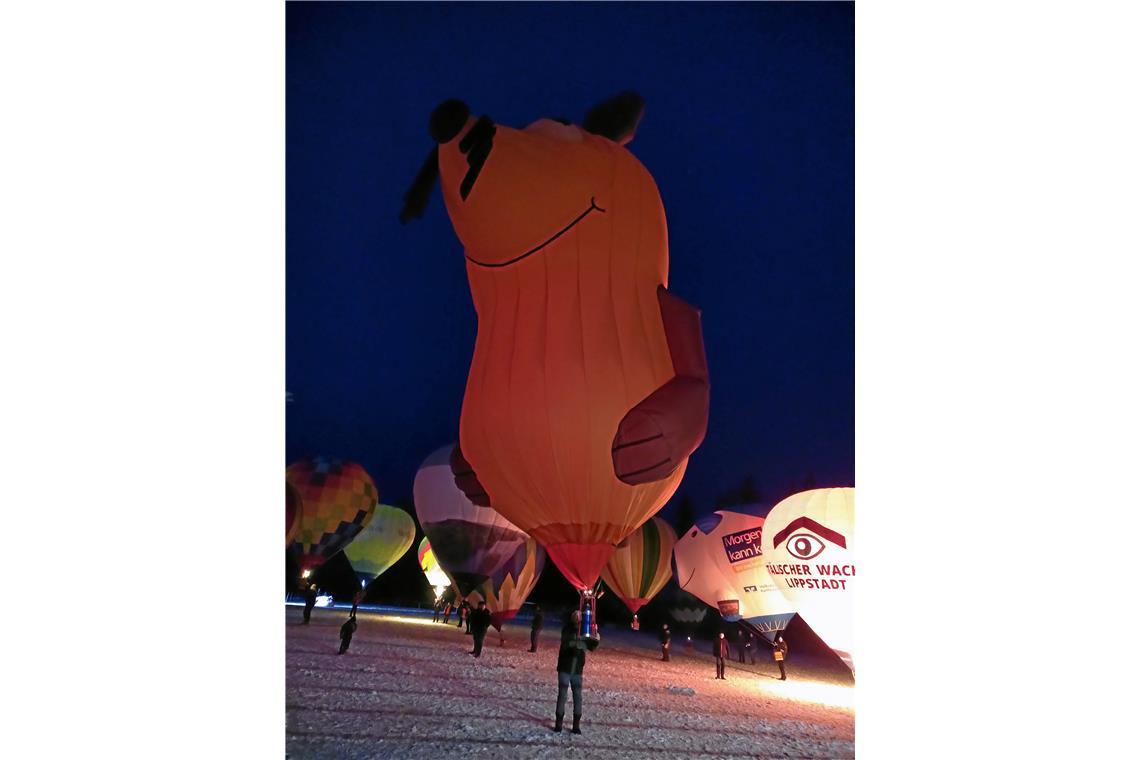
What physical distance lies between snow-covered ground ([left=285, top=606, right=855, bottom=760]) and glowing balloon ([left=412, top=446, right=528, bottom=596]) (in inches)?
15.0

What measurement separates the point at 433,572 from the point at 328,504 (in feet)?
3.40

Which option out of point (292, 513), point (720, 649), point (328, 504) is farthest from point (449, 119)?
point (720, 649)

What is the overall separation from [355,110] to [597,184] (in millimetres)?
862

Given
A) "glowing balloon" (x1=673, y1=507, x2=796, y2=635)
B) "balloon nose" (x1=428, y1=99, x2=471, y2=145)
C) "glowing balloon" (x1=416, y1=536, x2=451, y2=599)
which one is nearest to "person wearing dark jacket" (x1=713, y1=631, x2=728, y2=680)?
"glowing balloon" (x1=673, y1=507, x2=796, y2=635)

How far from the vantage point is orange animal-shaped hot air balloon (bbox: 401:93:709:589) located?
8.27 feet

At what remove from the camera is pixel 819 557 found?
3385mm

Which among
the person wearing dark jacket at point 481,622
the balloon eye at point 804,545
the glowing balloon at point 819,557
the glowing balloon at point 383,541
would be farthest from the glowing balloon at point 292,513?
the balloon eye at point 804,545

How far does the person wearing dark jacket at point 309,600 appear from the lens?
10.7 ft

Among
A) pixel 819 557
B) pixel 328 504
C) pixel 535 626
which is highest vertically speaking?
pixel 328 504

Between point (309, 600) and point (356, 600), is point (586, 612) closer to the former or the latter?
point (309, 600)

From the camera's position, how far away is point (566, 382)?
2527mm

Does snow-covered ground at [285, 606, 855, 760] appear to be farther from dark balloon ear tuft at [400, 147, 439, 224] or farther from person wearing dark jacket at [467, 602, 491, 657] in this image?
dark balloon ear tuft at [400, 147, 439, 224]
